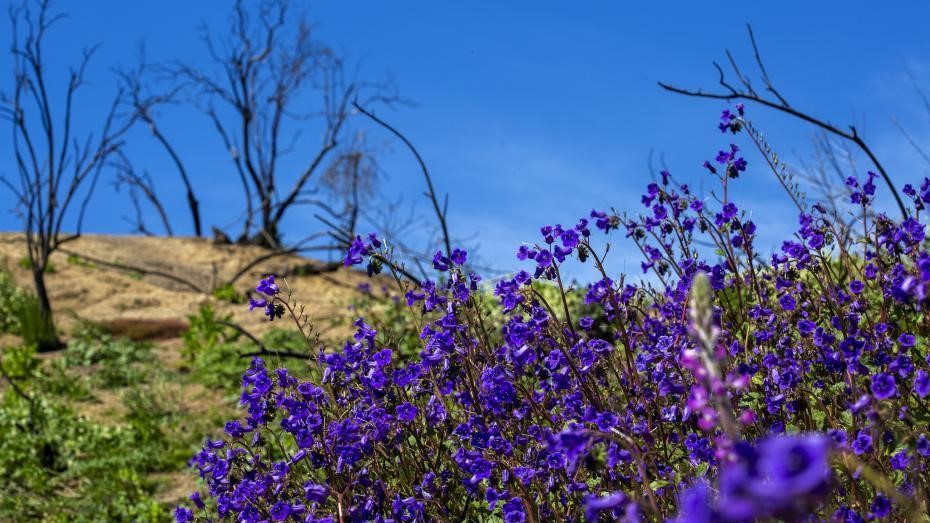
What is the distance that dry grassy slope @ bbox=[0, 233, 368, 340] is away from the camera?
14430 mm

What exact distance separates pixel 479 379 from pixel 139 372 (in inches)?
331

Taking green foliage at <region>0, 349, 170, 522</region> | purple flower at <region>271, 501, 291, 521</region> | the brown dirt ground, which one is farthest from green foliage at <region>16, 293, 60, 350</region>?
purple flower at <region>271, 501, 291, 521</region>

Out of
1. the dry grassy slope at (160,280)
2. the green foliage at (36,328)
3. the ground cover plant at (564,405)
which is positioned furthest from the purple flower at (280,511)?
the green foliage at (36,328)

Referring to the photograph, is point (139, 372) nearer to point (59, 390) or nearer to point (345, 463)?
point (59, 390)

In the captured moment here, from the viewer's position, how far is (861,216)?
14.3 feet

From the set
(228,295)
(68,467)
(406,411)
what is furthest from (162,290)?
(406,411)

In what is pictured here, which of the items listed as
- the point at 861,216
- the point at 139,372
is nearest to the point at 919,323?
the point at 861,216

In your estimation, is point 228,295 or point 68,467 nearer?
point 68,467

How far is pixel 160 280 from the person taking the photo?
1641cm

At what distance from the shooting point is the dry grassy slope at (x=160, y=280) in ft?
47.3

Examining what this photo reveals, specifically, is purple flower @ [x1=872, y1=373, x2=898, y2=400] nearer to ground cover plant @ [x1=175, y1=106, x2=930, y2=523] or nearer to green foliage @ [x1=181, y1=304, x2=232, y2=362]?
ground cover plant @ [x1=175, y1=106, x2=930, y2=523]

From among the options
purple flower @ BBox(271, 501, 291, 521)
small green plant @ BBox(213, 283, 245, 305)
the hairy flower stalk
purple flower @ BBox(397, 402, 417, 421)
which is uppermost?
small green plant @ BBox(213, 283, 245, 305)

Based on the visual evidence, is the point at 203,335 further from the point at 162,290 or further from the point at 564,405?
the point at 564,405

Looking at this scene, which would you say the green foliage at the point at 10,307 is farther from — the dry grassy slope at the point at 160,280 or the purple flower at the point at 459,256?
the purple flower at the point at 459,256
